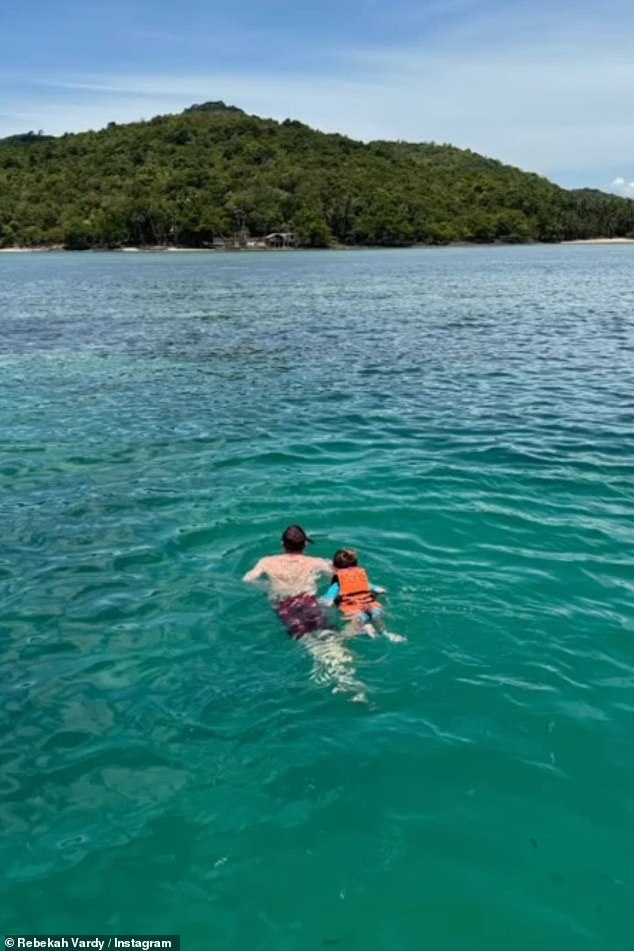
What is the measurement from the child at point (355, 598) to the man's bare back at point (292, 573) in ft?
1.64

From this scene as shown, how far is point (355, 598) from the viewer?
10.3m

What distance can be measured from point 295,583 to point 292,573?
5.8 inches

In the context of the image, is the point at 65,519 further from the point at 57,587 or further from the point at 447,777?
the point at 447,777

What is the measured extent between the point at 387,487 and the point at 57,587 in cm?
659

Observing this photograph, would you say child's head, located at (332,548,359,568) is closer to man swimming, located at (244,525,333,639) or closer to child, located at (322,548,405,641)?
child, located at (322,548,405,641)

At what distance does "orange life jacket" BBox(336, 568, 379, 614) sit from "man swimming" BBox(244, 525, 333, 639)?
0.31 metres

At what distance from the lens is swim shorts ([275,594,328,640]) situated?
10.2 metres

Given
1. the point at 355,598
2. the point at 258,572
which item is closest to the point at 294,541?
the point at 258,572

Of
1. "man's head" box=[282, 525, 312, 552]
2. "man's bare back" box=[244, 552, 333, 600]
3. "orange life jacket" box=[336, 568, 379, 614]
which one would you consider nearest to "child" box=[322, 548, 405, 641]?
"orange life jacket" box=[336, 568, 379, 614]

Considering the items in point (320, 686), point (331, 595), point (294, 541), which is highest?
point (294, 541)

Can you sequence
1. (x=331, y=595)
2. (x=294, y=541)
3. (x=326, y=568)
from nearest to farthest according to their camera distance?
(x=331, y=595)
(x=326, y=568)
(x=294, y=541)

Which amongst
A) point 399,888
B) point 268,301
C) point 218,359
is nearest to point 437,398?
point 218,359

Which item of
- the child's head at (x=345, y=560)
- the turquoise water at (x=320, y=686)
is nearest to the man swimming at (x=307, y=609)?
the turquoise water at (x=320, y=686)

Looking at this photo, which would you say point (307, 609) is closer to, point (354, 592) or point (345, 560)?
point (354, 592)
